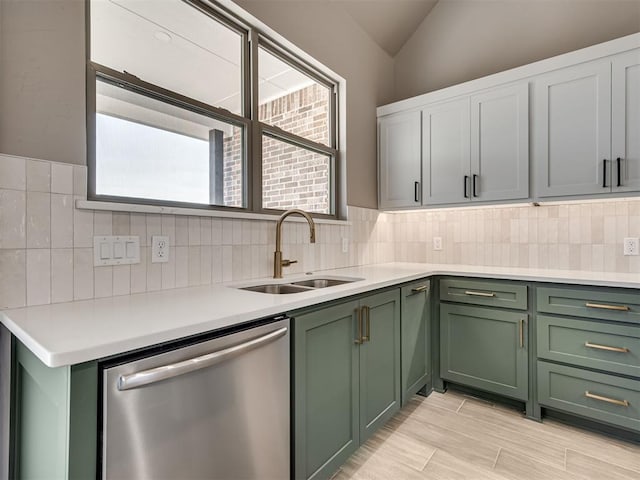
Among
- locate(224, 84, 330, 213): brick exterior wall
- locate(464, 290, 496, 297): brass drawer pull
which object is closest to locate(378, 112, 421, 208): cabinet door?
locate(224, 84, 330, 213): brick exterior wall

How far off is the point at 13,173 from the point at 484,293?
2.48 m

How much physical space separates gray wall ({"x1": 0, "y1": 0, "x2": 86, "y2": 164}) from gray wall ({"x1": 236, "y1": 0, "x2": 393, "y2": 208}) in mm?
1078

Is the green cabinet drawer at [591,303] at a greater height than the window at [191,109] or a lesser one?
lesser

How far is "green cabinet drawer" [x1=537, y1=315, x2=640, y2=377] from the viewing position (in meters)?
1.80

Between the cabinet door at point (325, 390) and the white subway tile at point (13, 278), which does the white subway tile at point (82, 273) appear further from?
the cabinet door at point (325, 390)

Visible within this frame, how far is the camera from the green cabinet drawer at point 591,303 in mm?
1800

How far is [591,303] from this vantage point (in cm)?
189

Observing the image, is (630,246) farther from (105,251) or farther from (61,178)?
(61,178)

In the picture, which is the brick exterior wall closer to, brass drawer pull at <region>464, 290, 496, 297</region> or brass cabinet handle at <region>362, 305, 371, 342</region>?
brass cabinet handle at <region>362, 305, 371, 342</region>

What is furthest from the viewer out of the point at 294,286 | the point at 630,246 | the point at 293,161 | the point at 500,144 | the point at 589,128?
the point at 293,161

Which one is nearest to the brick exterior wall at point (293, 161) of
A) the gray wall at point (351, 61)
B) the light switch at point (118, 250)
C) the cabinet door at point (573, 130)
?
the gray wall at point (351, 61)

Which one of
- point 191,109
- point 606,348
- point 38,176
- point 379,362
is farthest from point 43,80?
point 606,348

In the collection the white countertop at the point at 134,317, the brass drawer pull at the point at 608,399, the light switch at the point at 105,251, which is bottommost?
the brass drawer pull at the point at 608,399

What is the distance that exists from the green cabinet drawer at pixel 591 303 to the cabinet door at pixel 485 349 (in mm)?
174
